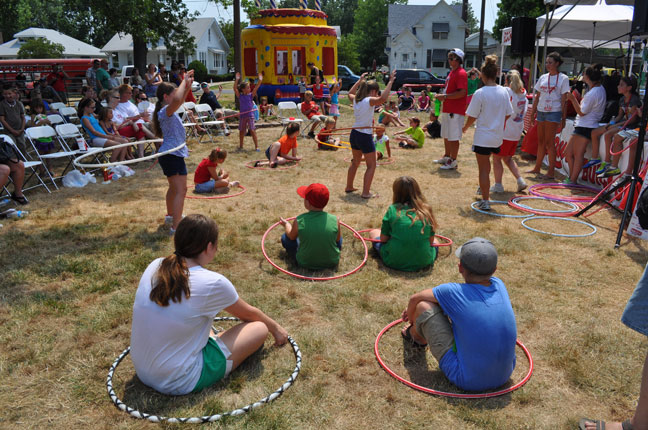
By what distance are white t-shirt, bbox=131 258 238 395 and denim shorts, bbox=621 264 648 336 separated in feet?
7.01

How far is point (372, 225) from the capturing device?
6.32 metres

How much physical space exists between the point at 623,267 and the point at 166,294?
465 centimetres

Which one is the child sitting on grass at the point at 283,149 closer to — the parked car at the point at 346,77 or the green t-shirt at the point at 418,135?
the green t-shirt at the point at 418,135

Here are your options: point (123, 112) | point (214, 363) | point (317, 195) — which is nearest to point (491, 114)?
point (317, 195)

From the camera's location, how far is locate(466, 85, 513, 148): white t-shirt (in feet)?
21.9

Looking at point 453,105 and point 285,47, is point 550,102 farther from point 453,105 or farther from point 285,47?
point 285,47

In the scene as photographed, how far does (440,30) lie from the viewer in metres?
57.7

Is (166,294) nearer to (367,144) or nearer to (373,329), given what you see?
(373,329)

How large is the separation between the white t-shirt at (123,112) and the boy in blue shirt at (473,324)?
30.1 ft

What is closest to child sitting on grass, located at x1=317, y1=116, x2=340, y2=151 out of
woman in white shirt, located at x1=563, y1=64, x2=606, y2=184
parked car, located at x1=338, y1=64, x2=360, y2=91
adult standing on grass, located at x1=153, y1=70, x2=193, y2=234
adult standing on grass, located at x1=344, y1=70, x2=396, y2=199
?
adult standing on grass, located at x1=344, y1=70, x2=396, y2=199

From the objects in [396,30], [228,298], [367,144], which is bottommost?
[228,298]

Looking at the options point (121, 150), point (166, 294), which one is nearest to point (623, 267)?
point (166, 294)

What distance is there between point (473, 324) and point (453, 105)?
23.8 ft

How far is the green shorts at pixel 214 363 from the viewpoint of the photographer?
3.01 metres
